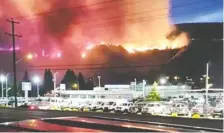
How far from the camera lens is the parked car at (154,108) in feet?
79.9

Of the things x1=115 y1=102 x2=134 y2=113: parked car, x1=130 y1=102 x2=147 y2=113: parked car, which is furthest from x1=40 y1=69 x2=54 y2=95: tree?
x1=130 y1=102 x2=147 y2=113: parked car

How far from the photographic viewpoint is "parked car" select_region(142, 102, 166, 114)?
24359mm

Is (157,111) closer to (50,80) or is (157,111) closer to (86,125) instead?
(86,125)

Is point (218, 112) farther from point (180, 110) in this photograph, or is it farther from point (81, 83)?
point (81, 83)

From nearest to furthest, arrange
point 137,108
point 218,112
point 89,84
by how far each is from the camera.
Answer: point 218,112
point 137,108
point 89,84

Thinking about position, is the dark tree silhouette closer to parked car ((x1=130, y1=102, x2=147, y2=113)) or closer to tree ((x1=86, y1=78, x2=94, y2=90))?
tree ((x1=86, y1=78, x2=94, y2=90))

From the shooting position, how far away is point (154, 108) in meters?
24.8

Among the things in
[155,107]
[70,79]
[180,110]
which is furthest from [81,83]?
[180,110]

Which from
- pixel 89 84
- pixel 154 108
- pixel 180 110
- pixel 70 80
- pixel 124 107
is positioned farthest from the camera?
pixel 89 84

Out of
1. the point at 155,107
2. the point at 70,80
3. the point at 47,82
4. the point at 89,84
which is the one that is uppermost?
the point at 70,80

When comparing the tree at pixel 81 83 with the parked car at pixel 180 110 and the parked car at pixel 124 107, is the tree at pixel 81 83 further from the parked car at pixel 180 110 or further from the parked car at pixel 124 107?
the parked car at pixel 180 110

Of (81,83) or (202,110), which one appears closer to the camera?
(202,110)

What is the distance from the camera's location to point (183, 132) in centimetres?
307

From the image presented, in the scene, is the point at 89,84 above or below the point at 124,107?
above
